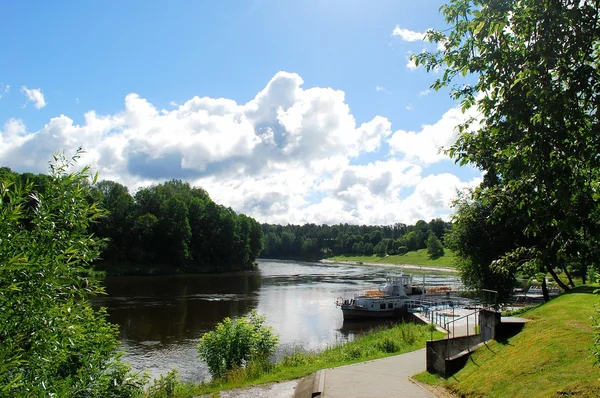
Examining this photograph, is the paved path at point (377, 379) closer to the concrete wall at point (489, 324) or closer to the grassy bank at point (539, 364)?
the grassy bank at point (539, 364)

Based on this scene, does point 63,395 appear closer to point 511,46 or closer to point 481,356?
point 511,46

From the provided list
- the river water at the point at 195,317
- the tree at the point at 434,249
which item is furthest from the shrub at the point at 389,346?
the tree at the point at 434,249

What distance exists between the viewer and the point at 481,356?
13445mm

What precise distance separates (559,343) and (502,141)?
855 cm

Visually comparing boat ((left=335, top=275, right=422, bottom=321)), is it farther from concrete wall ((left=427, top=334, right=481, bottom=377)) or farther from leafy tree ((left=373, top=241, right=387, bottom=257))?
leafy tree ((left=373, top=241, right=387, bottom=257))

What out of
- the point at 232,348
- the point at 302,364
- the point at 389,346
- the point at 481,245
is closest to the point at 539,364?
the point at 302,364

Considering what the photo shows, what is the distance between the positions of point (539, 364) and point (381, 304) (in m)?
29.3

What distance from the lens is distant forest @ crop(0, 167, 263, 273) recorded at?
8444 centimetres

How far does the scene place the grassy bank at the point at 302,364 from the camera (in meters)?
15.2

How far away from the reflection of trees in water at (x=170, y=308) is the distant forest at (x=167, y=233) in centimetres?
2733

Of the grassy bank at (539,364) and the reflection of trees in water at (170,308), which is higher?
the grassy bank at (539,364)

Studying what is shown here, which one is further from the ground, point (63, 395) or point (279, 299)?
point (63, 395)

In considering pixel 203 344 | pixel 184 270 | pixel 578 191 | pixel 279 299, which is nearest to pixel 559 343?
pixel 578 191

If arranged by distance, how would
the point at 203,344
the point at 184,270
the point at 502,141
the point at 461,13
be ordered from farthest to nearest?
the point at 184,270 < the point at 203,344 < the point at 461,13 < the point at 502,141
